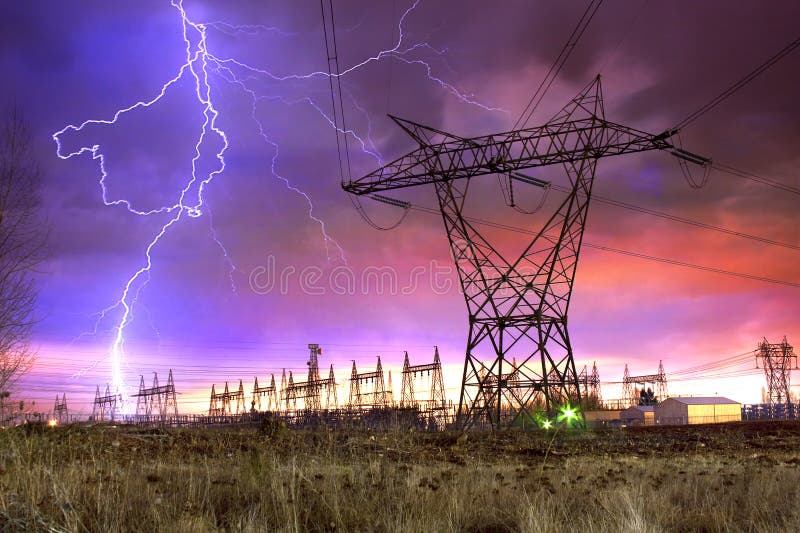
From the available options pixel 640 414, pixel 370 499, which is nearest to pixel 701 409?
pixel 640 414

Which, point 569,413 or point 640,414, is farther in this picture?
point 640,414

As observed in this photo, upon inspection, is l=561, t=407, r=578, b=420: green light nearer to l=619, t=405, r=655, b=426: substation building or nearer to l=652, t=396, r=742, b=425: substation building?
l=652, t=396, r=742, b=425: substation building

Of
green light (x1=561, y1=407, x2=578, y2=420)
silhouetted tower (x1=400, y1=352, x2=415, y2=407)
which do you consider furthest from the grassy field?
silhouetted tower (x1=400, y1=352, x2=415, y2=407)

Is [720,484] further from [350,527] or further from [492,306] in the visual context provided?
[492,306]

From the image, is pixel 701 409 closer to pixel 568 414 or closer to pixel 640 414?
pixel 640 414

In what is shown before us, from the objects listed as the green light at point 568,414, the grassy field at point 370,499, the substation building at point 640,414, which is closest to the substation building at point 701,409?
the substation building at point 640,414

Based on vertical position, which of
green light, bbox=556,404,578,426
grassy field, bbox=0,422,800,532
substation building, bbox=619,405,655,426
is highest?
grassy field, bbox=0,422,800,532

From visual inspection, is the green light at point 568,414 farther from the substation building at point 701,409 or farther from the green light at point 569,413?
the substation building at point 701,409

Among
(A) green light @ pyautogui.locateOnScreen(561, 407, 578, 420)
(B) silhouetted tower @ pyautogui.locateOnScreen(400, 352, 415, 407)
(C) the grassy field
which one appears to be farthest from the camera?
(B) silhouetted tower @ pyautogui.locateOnScreen(400, 352, 415, 407)
